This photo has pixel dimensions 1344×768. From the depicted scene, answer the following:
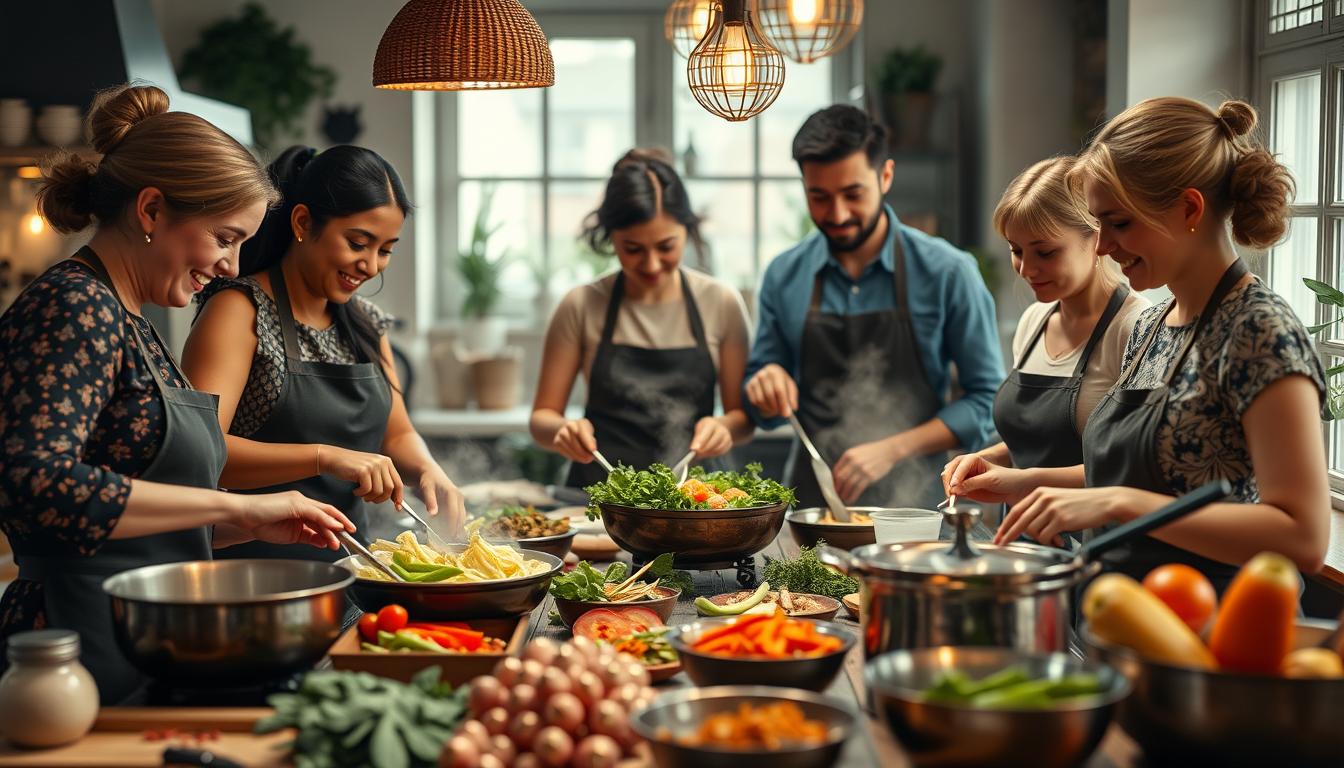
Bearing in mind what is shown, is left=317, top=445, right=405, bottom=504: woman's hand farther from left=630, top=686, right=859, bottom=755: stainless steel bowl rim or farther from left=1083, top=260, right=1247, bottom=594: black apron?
left=1083, top=260, right=1247, bottom=594: black apron

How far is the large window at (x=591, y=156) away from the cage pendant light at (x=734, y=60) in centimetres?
397

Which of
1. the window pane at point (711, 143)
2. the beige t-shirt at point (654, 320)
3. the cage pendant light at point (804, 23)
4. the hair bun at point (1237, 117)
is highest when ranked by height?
the window pane at point (711, 143)

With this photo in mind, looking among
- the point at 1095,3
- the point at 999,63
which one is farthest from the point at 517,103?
the point at 1095,3

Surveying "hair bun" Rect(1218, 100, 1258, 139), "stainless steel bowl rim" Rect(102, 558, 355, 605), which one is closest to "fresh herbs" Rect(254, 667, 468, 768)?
"stainless steel bowl rim" Rect(102, 558, 355, 605)

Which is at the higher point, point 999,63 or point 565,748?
point 999,63

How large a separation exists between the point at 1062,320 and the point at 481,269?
14.0 feet

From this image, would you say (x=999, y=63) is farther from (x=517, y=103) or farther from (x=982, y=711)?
(x=982, y=711)

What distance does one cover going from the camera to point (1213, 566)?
7.16ft

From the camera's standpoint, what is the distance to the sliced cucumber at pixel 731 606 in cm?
235

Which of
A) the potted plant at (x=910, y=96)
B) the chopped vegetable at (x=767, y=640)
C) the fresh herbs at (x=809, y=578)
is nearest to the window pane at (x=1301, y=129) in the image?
the fresh herbs at (x=809, y=578)

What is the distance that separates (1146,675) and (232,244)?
1762 mm

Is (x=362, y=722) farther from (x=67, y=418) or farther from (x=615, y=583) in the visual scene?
(x=615, y=583)

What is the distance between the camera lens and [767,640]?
6.08 ft

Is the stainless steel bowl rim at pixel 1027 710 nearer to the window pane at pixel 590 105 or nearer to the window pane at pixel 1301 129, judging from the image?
the window pane at pixel 1301 129
